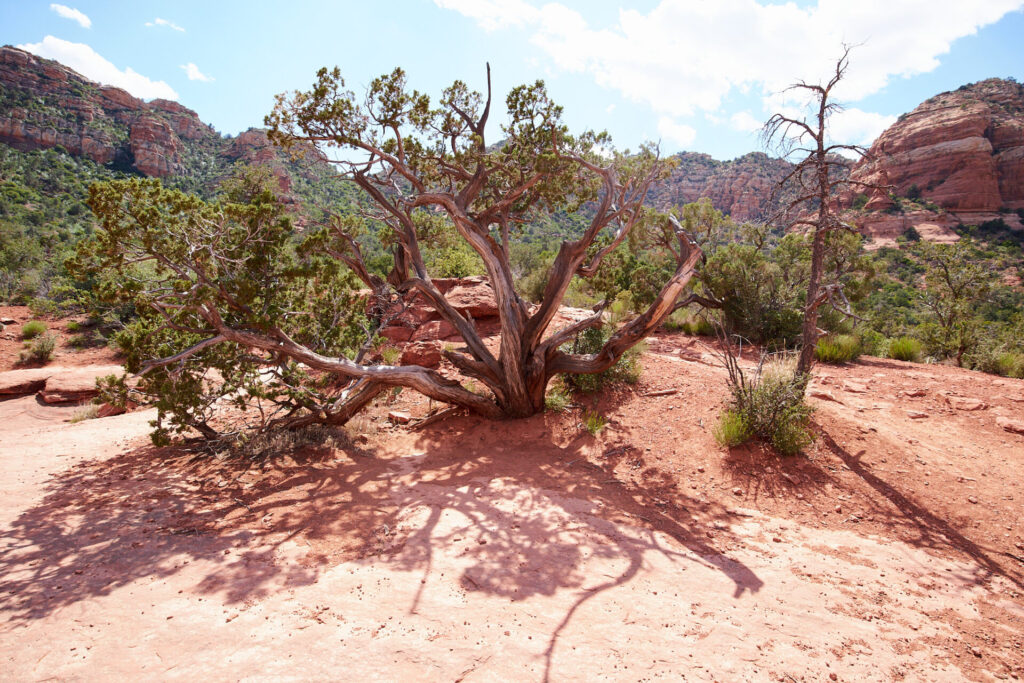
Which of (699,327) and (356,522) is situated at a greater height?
(699,327)

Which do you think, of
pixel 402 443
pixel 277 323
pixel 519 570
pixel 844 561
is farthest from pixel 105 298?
pixel 844 561

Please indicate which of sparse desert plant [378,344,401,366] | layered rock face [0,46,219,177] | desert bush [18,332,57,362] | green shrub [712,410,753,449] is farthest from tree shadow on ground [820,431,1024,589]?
layered rock face [0,46,219,177]

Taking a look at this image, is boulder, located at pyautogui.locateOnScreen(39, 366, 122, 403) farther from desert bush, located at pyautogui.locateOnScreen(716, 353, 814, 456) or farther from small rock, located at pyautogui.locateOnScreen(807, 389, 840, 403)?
small rock, located at pyautogui.locateOnScreen(807, 389, 840, 403)

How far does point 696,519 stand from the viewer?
14.2ft

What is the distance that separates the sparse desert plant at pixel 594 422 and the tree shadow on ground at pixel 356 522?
11.4 inches

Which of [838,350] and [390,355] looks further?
[838,350]

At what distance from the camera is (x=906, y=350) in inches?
423

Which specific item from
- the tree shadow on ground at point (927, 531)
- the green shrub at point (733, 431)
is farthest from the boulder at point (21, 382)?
the tree shadow on ground at point (927, 531)

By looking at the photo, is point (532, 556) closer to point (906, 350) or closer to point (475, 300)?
point (475, 300)

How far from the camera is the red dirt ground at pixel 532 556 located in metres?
2.49

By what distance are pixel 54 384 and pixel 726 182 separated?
70601 millimetres

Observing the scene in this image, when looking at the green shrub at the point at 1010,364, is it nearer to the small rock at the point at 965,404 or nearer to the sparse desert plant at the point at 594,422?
the small rock at the point at 965,404

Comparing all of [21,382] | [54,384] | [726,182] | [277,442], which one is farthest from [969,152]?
[21,382]

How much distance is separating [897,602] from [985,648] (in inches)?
18.2
